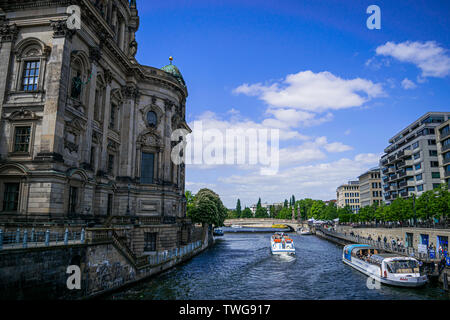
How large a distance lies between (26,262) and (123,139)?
26.9 meters

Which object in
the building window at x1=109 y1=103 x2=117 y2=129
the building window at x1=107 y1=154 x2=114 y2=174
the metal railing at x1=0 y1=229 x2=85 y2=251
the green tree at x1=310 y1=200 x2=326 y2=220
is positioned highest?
the building window at x1=109 y1=103 x2=117 y2=129

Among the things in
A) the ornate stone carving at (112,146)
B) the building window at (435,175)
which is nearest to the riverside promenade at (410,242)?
the building window at (435,175)

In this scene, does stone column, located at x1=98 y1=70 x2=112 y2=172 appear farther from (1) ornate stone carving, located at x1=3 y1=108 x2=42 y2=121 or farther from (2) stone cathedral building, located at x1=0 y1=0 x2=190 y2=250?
(1) ornate stone carving, located at x1=3 y1=108 x2=42 y2=121

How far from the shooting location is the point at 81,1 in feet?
101

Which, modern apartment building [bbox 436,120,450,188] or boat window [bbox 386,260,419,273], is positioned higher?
modern apartment building [bbox 436,120,450,188]

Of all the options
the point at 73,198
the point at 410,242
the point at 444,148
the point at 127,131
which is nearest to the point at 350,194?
the point at 444,148

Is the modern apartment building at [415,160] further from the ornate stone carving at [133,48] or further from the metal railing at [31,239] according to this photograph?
the metal railing at [31,239]

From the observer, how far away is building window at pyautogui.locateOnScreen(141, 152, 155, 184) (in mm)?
45781

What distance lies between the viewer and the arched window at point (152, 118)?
46.8 meters

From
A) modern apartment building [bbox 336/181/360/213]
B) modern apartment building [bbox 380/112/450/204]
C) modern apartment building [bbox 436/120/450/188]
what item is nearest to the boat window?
modern apartment building [bbox 436/120/450/188]

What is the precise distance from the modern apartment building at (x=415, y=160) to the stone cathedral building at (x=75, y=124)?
64255 millimetres

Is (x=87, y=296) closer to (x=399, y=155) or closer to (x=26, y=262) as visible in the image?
(x=26, y=262)

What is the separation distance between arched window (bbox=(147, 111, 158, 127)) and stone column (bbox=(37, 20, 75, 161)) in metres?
17.2
